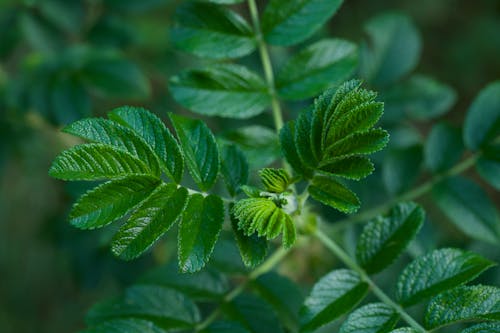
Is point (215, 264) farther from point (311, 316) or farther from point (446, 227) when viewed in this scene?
point (446, 227)

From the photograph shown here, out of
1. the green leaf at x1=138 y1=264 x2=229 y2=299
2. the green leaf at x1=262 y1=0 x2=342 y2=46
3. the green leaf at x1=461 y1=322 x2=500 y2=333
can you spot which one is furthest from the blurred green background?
the green leaf at x1=461 y1=322 x2=500 y2=333

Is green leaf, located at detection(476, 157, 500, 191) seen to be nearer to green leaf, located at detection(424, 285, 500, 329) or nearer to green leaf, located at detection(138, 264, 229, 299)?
green leaf, located at detection(424, 285, 500, 329)

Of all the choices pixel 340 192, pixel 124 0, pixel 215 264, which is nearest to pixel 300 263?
pixel 215 264

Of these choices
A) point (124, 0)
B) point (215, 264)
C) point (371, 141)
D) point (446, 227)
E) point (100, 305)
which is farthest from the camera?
point (446, 227)

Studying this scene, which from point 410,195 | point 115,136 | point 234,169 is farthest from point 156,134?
point 410,195

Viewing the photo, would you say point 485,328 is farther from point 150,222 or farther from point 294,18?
point 294,18
